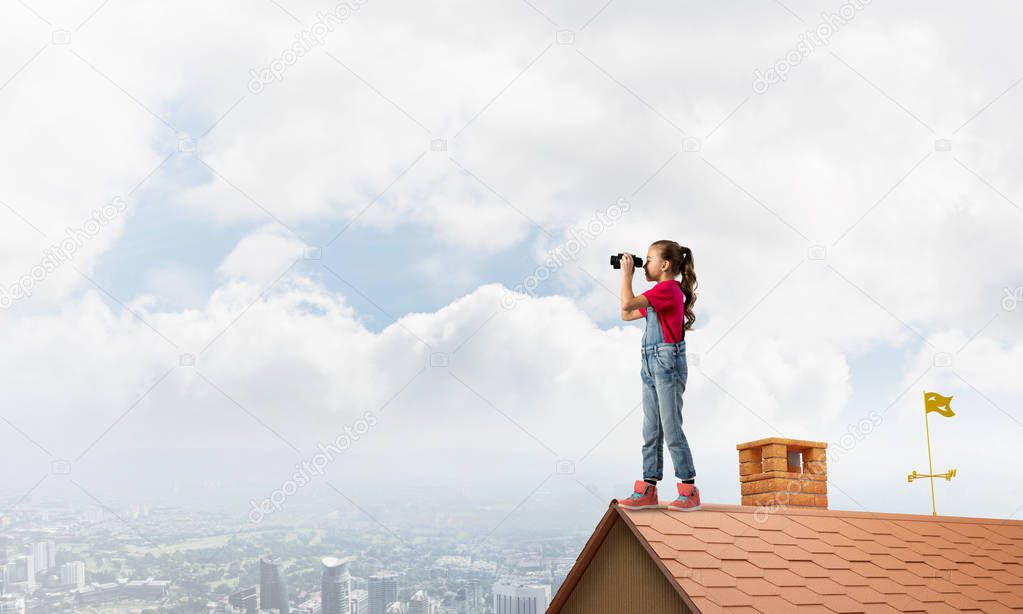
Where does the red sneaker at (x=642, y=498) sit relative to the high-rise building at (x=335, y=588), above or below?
above

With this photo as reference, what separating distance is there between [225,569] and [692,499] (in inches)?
480

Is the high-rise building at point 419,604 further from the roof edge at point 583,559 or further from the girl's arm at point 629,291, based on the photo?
the girl's arm at point 629,291

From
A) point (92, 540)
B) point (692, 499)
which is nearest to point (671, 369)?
point (692, 499)

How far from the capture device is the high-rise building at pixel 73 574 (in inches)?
773

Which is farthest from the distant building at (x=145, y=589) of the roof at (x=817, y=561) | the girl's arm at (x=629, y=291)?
the girl's arm at (x=629, y=291)

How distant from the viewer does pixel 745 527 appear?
732 centimetres

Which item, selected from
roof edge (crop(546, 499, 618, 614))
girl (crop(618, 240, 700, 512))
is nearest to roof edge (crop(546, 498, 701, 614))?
roof edge (crop(546, 499, 618, 614))

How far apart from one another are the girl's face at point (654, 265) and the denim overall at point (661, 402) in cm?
33

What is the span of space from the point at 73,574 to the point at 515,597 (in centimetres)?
1565

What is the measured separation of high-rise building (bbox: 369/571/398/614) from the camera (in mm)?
14062

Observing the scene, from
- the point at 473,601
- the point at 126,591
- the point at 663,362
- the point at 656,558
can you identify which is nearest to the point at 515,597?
the point at 473,601

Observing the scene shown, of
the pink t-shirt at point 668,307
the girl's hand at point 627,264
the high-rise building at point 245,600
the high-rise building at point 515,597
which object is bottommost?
the high-rise building at point 245,600

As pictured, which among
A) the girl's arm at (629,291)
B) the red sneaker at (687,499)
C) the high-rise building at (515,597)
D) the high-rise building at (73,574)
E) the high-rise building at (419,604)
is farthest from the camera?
the high-rise building at (73,574)

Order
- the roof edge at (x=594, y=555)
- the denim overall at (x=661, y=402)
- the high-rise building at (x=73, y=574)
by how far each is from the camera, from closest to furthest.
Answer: the roof edge at (x=594, y=555)
the denim overall at (x=661, y=402)
the high-rise building at (x=73, y=574)
